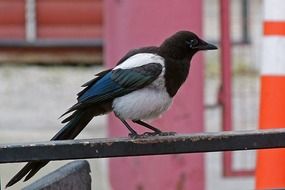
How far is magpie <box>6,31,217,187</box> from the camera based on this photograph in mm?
3672

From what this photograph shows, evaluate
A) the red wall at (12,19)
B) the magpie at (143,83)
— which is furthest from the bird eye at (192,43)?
the red wall at (12,19)

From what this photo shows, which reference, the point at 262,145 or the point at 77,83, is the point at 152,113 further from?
the point at 77,83

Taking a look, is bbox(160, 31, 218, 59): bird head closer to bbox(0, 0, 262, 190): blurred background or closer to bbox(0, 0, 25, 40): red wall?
bbox(0, 0, 262, 190): blurred background

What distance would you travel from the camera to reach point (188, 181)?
608 centimetres

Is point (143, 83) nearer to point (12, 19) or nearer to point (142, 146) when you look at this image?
point (142, 146)

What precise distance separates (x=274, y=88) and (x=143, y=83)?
775 mm

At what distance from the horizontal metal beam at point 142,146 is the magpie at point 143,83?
54 cm

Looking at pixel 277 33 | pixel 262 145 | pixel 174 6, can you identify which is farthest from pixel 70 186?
pixel 174 6

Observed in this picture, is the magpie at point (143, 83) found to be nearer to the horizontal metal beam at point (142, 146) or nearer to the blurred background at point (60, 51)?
the horizontal metal beam at point (142, 146)

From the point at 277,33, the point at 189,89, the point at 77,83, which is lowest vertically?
the point at 77,83

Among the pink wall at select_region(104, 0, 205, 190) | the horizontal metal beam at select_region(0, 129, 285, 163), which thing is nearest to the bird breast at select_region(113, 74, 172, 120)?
the horizontal metal beam at select_region(0, 129, 285, 163)

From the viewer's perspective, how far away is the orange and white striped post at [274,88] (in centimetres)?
427

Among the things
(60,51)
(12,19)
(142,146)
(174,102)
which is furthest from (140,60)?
(60,51)

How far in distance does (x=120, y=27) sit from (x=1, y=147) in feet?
10.6
